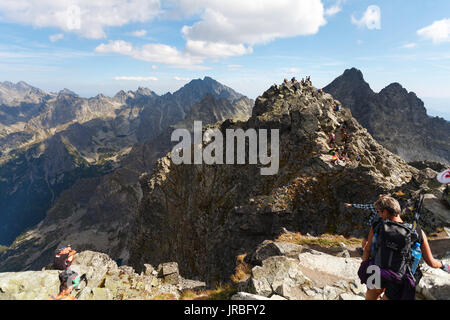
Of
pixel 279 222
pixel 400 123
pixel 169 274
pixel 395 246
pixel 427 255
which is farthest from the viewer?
pixel 400 123

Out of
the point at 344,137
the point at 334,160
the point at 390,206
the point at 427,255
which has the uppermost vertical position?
the point at 344,137

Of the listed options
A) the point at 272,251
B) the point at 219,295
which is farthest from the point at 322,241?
the point at 219,295

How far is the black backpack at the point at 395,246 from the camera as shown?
7.12 metres

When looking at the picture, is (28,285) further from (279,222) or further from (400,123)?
(400,123)

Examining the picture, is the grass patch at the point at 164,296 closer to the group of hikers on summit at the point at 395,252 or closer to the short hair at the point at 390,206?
the group of hikers on summit at the point at 395,252

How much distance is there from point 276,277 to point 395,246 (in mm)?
8160

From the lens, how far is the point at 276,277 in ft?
44.7

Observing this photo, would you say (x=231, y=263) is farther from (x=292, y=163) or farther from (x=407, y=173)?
(x=407, y=173)

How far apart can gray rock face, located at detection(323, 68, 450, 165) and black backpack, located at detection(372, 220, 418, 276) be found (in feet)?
634

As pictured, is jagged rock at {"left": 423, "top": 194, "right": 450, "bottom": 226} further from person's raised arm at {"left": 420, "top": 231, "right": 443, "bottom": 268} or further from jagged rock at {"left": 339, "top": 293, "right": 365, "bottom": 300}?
person's raised arm at {"left": 420, "top": 231, "right": 443, "bottom": 268}

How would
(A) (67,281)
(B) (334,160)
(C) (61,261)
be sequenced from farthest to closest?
(B) (334,160) < (C) (61,261) < (A) (67,281)

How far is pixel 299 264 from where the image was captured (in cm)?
1556

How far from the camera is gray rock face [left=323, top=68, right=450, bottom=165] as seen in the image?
165 m
